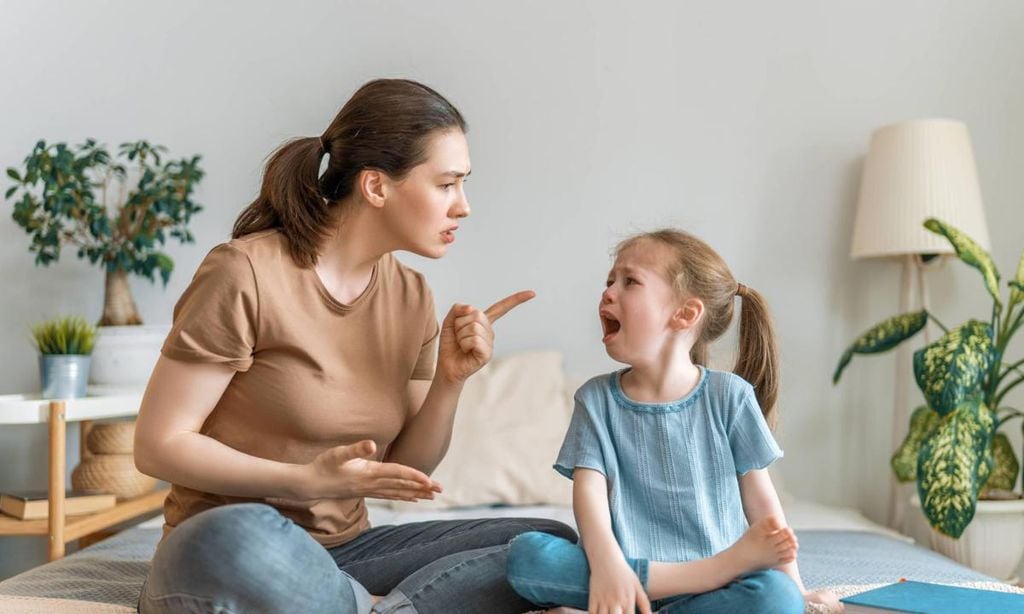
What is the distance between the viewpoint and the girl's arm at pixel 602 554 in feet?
3.84

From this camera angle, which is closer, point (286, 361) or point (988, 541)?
point (286, 361)

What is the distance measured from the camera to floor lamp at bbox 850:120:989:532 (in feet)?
7.54

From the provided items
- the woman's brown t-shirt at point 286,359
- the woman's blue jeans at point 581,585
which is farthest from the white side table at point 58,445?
the woman's blue jeans at point 581,585

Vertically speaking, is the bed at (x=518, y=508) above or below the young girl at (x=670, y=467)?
below

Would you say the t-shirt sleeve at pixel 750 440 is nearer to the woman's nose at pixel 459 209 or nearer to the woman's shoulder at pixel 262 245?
the woman's nose at pixel 459 209

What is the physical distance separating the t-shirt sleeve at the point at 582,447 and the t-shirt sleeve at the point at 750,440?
0.55 feet

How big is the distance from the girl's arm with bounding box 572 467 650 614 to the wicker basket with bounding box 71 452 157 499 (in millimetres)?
1342

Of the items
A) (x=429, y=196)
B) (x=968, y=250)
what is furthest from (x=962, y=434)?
(x=429, y=196)

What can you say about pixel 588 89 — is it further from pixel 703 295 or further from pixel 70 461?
pixel 70 461

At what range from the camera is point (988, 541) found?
215cm

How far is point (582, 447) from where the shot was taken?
131 cm

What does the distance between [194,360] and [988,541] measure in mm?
1682

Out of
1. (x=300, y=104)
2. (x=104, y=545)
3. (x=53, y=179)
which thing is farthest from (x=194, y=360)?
(x=300, y=104)

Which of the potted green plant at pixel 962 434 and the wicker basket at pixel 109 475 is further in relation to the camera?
the wicker basket at pixel 109 475
